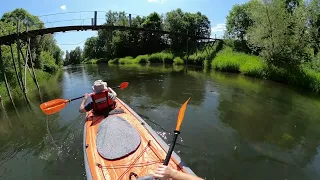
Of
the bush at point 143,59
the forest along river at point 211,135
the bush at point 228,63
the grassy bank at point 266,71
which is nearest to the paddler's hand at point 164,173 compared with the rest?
the forest along river at point 211,135

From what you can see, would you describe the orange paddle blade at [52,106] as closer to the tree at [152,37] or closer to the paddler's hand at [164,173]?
the paddler's hand at [164,173]

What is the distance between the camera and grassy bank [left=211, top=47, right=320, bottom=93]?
1479cm

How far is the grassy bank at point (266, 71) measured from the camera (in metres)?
14.8

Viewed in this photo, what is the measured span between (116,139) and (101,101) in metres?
2.22

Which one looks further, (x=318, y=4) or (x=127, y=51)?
(x=127, y=51)

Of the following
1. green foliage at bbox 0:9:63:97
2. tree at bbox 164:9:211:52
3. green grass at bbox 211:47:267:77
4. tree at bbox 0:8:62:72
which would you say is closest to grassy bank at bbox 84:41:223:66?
green grass at bbox 211:47:267:77

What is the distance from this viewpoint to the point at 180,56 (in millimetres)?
37188

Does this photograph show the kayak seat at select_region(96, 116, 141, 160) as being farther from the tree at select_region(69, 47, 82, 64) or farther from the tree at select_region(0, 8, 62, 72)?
the tree at select_region(69, 47, 82, 64)

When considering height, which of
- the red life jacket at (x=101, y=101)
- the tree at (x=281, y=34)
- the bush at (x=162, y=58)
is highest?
the tree at (x=281, y=34)

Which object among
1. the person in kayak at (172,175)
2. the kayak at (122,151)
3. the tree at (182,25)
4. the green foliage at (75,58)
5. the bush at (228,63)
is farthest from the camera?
the green foliage at (75,58)

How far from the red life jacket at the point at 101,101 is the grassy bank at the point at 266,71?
12.5 m

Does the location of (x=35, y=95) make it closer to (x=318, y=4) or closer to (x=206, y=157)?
(x=206, y=157)

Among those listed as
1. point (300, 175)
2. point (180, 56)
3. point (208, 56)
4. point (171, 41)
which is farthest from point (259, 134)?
point (171, 41)

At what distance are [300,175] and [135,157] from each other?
4.07 metres
